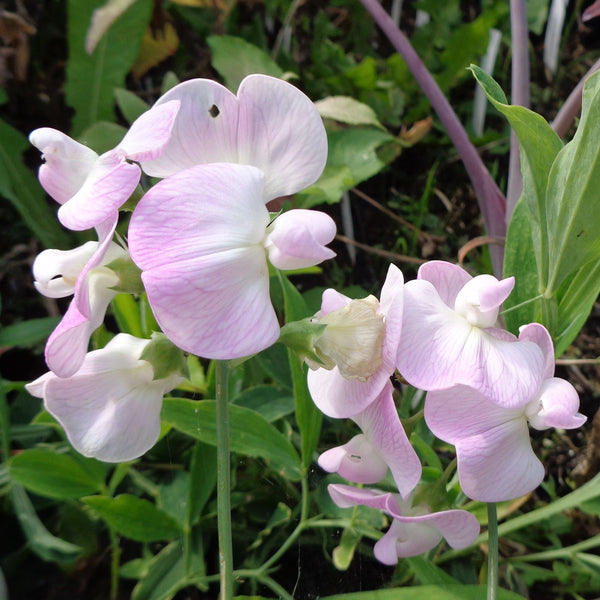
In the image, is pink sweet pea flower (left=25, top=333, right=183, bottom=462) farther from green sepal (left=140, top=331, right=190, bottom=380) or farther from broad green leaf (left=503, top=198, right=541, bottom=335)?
broad green leaf (left=503, top=198, right=541, bottom=335)

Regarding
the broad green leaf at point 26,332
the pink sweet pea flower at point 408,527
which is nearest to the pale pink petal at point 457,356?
the pink sweet pea flower at point 408,527

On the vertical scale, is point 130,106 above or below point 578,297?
below

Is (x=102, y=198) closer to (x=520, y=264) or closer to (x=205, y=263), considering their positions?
(x=205, y=263)

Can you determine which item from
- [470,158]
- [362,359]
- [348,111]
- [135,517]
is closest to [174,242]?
[362,359]

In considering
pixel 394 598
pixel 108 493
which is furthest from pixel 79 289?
pixel 108 493

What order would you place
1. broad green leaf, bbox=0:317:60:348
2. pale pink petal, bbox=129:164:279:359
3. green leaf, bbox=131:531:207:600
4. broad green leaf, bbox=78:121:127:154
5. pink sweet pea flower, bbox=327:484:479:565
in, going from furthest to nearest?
broad green leaf, bbox=78:121:127:154 < broad green leaf, bbox=0:317:60:348 < green leaf, bbox=131:531:207:600 < pink sweet pea flower, bbox=327:484:479:565 < pale pink petal, bbox=129:164:279:359

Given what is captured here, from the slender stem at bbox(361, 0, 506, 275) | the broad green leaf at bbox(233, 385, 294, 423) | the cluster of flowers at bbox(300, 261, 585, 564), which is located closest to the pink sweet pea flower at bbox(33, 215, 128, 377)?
the cluster of flowers at bbox(300, 261, 585, 564)

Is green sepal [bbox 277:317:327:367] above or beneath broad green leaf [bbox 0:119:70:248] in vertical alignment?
above
